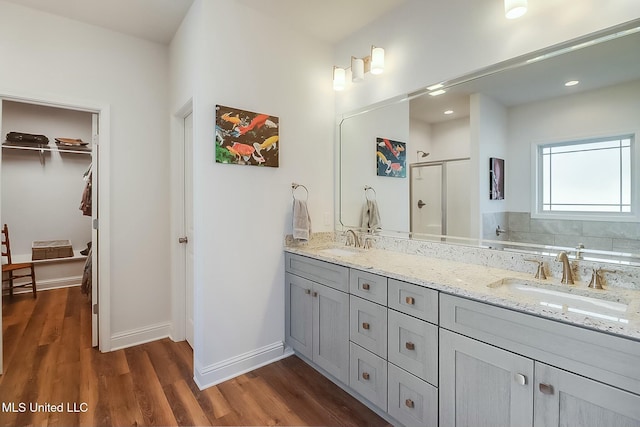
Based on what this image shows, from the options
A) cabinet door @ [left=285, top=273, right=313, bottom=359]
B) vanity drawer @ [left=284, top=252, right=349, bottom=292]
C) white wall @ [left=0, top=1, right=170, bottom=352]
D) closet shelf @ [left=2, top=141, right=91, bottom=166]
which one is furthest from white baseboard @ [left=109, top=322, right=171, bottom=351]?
closet shelf @ [left=2, top=141, right=91, bottom=166]

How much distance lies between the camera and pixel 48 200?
4.43 meters

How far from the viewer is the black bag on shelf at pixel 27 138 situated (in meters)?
3.90

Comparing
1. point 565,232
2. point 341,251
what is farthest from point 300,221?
point 565,232

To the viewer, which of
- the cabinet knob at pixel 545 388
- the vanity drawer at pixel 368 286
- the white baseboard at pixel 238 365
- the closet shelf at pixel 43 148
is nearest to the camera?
the cabinet knob at pixel 545 388

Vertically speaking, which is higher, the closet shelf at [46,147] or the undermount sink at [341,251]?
the closet shelf at [46,147]

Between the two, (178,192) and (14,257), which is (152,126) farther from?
(14,257)

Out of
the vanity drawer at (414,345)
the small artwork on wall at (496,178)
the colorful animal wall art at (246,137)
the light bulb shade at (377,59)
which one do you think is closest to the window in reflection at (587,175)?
the small artwork on wall at (496,178)

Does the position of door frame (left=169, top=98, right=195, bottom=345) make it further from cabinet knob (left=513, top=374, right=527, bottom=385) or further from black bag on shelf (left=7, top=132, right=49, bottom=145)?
black bag on shelf (left=7, top=132, right=49, bottom=145)

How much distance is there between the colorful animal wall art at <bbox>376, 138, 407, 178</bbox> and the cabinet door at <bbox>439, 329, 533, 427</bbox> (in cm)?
127

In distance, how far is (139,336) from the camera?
276 cm

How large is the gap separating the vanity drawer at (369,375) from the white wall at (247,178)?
789 millimetres

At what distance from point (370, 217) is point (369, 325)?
99 cm

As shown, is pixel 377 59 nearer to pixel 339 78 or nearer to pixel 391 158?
pixel 339 78

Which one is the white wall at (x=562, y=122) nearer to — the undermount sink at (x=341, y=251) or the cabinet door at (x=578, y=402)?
the cabinet door at (x=578, y=402)
